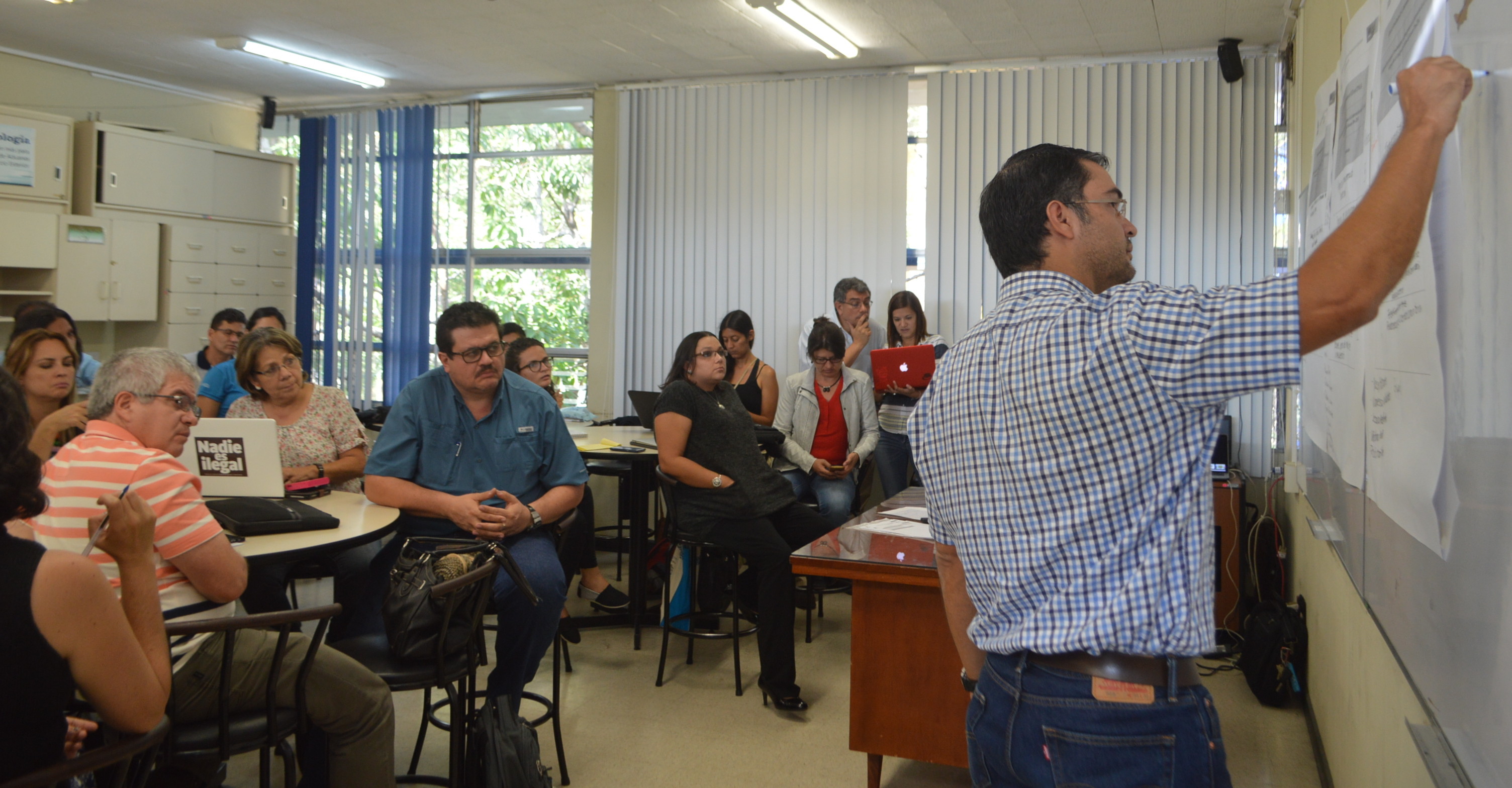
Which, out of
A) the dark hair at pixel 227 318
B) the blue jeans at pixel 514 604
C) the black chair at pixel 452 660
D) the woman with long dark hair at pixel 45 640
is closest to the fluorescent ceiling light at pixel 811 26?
the dark hair at pixel 227 318

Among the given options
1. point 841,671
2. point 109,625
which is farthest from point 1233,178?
point 109,625

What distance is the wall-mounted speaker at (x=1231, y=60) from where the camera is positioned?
5.36 m

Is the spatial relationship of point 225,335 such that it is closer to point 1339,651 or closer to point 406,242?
point 406,242

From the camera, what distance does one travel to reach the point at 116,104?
699 cm

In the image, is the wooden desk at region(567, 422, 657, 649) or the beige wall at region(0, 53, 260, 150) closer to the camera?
the wooden desk at region(567, 422, 657, 649)

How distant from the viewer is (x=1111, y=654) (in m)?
1.12

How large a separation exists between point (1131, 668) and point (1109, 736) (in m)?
0.08

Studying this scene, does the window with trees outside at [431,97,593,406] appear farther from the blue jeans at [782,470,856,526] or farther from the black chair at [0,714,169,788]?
the black chair at [0,714,169,788]

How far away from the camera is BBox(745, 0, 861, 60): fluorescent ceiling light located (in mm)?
4961

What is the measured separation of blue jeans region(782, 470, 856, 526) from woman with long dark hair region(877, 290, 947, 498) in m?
0.45

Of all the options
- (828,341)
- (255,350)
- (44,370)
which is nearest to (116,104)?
(44,370)

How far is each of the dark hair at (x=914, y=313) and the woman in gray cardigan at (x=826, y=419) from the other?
0.66 metres

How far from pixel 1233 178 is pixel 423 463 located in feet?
15.1

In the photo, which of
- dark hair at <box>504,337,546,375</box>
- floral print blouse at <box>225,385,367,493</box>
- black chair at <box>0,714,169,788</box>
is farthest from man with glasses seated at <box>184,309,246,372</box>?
black chair at <box>0,714,169,788</box>
